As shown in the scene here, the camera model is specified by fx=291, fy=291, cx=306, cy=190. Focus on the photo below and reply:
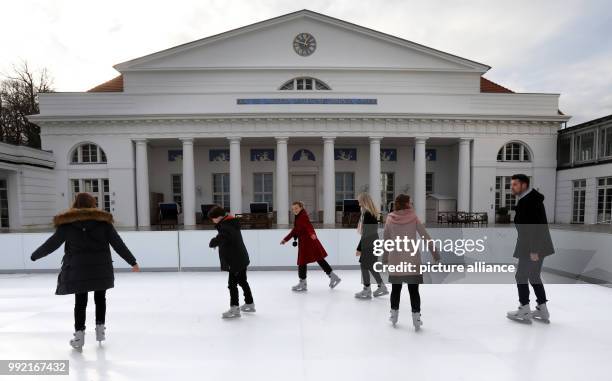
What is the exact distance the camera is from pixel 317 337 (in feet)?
11.0

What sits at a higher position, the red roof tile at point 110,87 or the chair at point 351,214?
the red roof tile at point 110,87

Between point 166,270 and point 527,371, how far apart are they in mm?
6613

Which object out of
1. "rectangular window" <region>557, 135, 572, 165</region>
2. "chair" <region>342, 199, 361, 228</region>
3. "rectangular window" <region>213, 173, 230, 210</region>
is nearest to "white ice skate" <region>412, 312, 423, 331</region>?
"chair" <region>342, 199, 361, 228</region>

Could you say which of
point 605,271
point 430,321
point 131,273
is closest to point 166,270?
point 131,273

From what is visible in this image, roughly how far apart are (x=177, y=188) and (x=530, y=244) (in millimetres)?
19475

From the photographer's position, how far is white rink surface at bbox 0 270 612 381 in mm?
2701

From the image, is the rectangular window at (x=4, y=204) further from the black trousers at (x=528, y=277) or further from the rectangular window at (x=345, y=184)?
the black trousers at (x=528, y=277)

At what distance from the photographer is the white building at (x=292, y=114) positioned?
55.2 feet

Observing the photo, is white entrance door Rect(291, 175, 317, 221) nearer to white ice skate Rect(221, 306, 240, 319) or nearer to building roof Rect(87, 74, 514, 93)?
building roof Rect(87, 74, 514, 93)

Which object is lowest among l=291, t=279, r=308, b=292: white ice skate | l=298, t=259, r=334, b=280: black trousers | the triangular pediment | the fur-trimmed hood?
l=291, t=279, r=308, b=292: white ice skate

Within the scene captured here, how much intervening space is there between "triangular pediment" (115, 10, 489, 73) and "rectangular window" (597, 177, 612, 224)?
8897 mm

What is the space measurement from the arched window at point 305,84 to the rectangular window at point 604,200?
1565cm

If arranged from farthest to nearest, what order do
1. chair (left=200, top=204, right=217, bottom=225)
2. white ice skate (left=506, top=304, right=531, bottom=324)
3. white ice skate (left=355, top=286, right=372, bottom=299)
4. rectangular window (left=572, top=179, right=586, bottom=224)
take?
chair (left=200, top=204, right=217, bottom=225) → rectangular window (left=572, top=179, right=586, bottom=224) → white ice skate (left=355, top=286, right=372, bottom=299) → white ice skate (left=506, top=304, right=531, bottom=324)

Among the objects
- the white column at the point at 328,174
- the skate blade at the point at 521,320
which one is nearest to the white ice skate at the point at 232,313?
the skate blade at the point at 521,320
